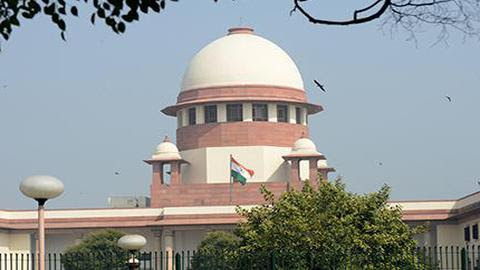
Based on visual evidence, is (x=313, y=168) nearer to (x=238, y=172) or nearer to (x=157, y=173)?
(x=238, y=172)

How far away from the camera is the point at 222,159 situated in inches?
2943

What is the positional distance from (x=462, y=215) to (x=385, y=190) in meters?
30.2

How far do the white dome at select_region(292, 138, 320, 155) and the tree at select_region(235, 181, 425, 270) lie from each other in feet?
112

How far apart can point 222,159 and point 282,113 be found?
13.7 ft

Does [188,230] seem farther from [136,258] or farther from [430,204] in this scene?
[136,258]

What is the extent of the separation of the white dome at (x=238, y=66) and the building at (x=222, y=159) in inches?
2.0

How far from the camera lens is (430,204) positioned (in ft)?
230

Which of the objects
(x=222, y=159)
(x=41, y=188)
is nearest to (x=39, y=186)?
(x=41, y=188)

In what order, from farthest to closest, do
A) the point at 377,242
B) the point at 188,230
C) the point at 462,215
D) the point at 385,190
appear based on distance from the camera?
A: the point at 188,230 → the point at 462,215 → the point at 385,190 → the point at 377,242

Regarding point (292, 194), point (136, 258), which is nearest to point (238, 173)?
point (292, 194)

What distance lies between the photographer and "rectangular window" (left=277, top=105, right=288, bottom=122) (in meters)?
76.0

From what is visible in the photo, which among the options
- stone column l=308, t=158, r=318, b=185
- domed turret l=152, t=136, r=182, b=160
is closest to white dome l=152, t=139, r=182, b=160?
domed turret l=152, t=136, r=182, b=160

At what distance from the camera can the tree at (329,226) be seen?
1341 inches

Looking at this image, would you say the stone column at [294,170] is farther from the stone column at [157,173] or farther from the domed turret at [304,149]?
the stone column at [157,173]
